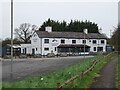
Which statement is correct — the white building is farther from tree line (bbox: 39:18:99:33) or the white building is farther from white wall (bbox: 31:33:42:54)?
tree line (bbox: 39:18:99:33)

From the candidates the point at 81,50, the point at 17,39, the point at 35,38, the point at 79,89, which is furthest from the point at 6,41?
the point at 79,89

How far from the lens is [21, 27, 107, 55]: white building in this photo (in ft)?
303

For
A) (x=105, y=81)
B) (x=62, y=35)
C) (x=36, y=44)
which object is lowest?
(x=105, y=81)

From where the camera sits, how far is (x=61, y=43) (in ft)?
315

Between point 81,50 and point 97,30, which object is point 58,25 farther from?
point 81,50

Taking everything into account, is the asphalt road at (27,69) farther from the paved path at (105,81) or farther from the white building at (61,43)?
the white building at (61,43)

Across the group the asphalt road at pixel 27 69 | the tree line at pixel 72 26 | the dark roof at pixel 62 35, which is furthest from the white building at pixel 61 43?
the asphalt road at pixel 27 69

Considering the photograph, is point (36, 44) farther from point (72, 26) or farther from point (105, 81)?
point (105, 81)

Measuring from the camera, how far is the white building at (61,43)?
92.4 metres

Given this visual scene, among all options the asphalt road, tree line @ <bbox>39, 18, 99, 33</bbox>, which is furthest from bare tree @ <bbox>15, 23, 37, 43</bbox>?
the asphalt road

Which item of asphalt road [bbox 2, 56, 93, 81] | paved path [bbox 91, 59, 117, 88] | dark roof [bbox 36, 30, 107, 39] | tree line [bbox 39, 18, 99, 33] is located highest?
tree line [bbox 39, 18, 99, 33]

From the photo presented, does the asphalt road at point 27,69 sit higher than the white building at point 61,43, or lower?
lower

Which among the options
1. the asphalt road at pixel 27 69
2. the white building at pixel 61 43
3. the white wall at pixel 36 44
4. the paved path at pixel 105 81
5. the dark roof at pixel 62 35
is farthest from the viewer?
the dark roof at pixel 62 35

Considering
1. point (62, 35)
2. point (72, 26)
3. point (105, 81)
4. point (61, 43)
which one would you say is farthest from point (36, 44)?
point (105, 81)
